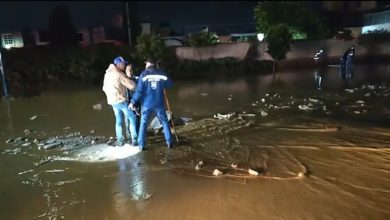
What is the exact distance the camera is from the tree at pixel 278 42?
2659 centimetres

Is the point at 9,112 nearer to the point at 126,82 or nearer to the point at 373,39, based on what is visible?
the point at 126,82

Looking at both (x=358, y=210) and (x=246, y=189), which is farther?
(x=246, y=189)

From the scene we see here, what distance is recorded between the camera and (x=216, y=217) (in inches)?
201

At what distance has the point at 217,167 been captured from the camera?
7016 mm

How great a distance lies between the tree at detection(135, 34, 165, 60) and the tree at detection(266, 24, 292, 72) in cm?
756

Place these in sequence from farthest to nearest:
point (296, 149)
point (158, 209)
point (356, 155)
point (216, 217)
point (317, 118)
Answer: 1. point (317, 118)
2. point (296, 149)
3. point (356, 155)
4. point (158, 209)
5. point (216, 217)

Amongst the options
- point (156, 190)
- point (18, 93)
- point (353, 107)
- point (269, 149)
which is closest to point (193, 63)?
point (18, 93)

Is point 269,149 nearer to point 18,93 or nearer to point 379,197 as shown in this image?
point 379,197

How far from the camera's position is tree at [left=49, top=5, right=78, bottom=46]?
93.0 ft

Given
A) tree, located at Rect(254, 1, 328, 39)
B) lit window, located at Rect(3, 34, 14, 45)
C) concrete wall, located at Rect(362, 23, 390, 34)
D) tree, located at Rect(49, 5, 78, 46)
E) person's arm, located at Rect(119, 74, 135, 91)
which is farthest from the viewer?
concrete wall, located at Rect(362, 23, 390, 34)

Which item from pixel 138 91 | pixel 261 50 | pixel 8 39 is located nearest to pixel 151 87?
pixel 138 91

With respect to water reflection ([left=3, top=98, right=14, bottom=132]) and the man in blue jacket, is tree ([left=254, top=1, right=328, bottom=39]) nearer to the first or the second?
water reflection ([left=3, top=98, right=14, bottom=132])

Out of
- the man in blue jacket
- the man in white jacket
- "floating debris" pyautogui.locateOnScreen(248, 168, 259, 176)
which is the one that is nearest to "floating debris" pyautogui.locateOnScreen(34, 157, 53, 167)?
the man in white jacket

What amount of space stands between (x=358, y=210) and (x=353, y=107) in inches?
293
